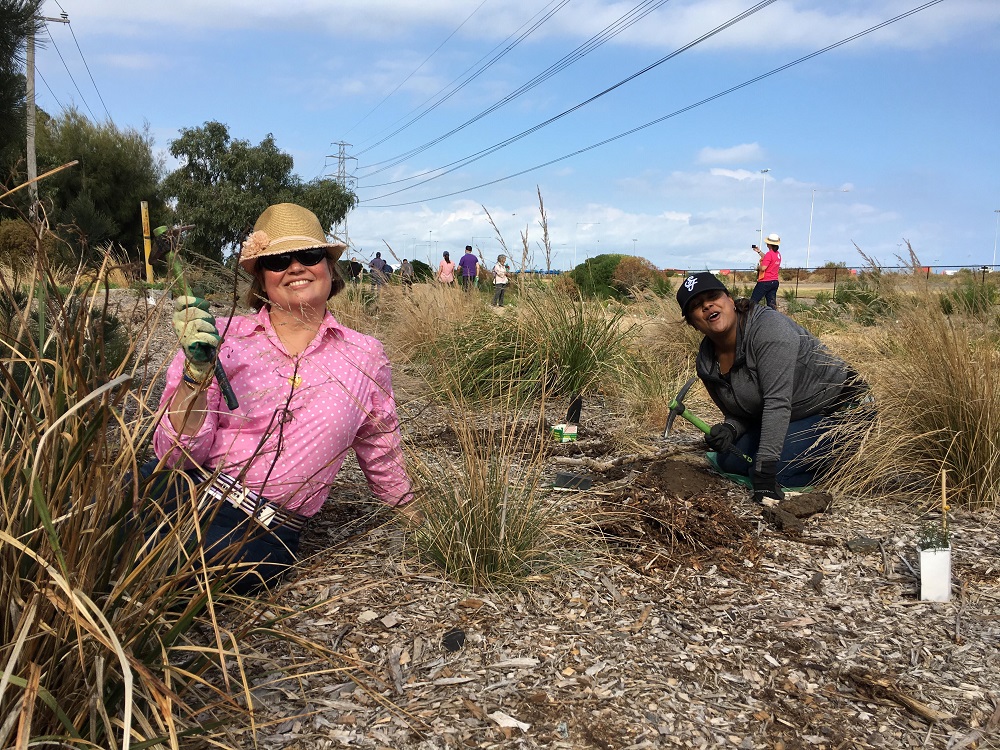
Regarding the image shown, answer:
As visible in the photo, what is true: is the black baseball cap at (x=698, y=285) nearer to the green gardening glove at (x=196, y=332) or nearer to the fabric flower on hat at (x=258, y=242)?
the fabric flower on hat at (x=258, y=242)

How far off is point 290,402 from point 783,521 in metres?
2.22

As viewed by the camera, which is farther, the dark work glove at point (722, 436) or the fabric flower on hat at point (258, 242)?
the dark work glove at point (722, 436)

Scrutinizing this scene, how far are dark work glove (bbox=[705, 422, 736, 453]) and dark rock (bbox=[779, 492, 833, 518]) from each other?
1.35 ft

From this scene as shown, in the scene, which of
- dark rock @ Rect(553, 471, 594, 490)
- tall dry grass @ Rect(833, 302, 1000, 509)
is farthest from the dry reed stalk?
tall dry grass @ Rect(833, 302, 1000, 509)

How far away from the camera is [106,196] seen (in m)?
24.5

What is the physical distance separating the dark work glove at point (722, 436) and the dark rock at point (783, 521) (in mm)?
451

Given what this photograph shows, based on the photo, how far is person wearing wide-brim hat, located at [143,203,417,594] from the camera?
250 cm

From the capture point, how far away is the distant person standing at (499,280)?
662 cm

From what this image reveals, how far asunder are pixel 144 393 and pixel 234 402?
0.40 m

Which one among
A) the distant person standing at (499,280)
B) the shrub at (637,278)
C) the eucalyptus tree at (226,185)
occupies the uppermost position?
the eucalyptus tree at (226,185)

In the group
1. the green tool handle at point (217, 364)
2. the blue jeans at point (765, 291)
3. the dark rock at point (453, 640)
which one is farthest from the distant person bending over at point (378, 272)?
the blue jeans at point (765, 291)

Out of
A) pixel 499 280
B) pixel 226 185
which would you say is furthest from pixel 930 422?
pixel 226 185

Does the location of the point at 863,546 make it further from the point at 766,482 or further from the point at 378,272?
the point at 378,272

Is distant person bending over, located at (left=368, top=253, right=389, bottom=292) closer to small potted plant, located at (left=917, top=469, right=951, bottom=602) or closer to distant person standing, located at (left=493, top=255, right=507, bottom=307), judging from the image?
distant person standing, located at (left=493, top=255, right=507, bottom=307)
